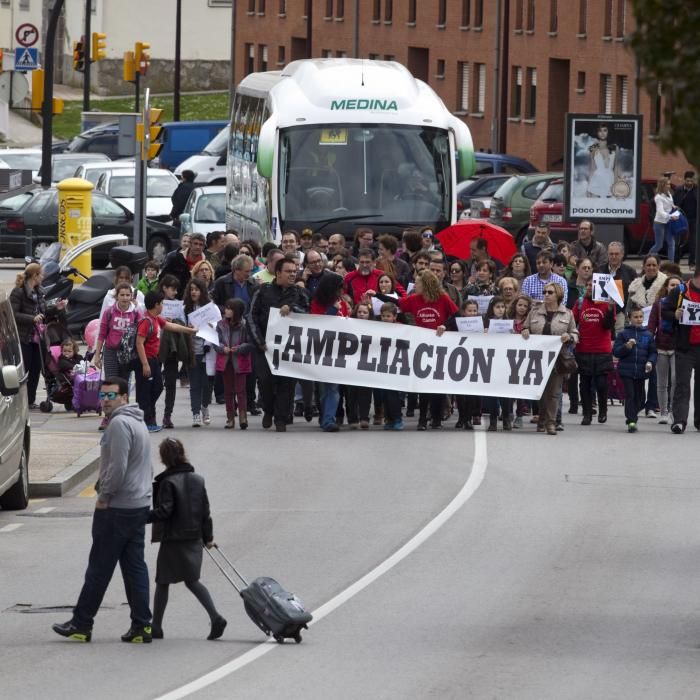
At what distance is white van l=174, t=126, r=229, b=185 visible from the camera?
54.2 m

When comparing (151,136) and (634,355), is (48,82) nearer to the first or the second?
(151,136)

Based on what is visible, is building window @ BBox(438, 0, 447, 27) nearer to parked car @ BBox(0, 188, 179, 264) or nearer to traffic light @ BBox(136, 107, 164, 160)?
parked car @ BBox(0, 188, 179, 264)

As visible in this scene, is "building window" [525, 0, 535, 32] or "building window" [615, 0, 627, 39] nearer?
"building window" [615, 0, 627, 39]

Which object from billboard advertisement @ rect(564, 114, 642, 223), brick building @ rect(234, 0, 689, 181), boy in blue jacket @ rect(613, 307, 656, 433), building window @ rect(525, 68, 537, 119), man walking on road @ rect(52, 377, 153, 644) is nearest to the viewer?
man walking on road @ rect(52, 377, 153, 644)

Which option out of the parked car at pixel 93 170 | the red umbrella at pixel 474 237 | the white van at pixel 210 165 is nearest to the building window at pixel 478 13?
the white van at pixel 210 165

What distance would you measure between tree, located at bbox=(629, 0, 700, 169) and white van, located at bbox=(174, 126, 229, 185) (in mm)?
43584

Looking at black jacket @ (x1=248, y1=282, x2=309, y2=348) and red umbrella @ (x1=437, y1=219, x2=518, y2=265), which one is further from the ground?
red umbrella @ (x1=437, y1=219, x2=518, y2=265)

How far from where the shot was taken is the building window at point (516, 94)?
6956cm

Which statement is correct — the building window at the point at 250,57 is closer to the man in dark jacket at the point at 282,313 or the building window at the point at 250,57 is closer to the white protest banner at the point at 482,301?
the white protest banner at the point at 482,301

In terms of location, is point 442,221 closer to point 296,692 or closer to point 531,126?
point 296,692

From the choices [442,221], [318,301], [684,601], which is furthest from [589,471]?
[442,221]

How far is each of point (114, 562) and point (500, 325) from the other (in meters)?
11.1

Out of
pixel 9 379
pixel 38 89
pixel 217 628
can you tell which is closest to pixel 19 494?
pixel 9 379

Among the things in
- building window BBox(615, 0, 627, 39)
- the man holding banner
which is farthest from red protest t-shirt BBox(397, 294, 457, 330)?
building window BBox(615, 0, 627, 39)
